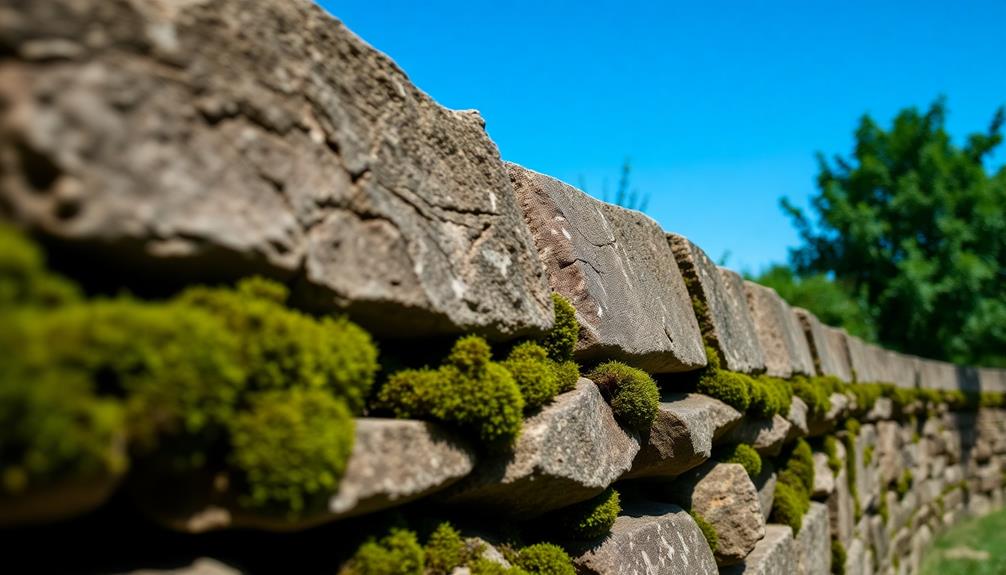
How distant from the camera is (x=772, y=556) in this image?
3.84 meters

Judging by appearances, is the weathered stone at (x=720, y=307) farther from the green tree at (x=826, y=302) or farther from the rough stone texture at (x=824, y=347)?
the green tree at (x=826, y=302)

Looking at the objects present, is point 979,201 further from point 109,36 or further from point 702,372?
point 109,36

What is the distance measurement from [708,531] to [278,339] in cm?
264

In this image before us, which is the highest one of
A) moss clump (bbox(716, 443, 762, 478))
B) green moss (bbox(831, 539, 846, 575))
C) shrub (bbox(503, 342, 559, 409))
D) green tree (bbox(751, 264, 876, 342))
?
green tree (bbox(751, 264, 876, 342))

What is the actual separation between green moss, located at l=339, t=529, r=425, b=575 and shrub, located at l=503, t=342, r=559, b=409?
566mm

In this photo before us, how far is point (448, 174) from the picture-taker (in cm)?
207

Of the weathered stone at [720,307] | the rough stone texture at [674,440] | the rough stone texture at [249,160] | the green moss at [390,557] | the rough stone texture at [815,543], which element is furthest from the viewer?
the rough stone texture at [815,543]

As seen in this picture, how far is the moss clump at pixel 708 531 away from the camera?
11.2 ft

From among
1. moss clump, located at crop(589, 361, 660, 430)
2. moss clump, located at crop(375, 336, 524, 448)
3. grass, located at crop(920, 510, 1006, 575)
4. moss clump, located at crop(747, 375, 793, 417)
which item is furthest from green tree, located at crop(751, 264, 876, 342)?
moss clump, located at crop(375, 336, 524, 448)

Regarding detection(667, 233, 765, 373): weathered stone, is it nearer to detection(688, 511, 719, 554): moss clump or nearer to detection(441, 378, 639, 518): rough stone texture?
detection(688, 511, 719, 554): moss clump

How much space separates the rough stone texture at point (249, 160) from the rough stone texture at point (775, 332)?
3.31 meters

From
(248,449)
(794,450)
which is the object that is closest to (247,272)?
(248,449)

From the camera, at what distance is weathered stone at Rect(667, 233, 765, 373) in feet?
12.7

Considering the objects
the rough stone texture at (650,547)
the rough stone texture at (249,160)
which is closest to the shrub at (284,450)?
the rough stone texture at (249,160)
